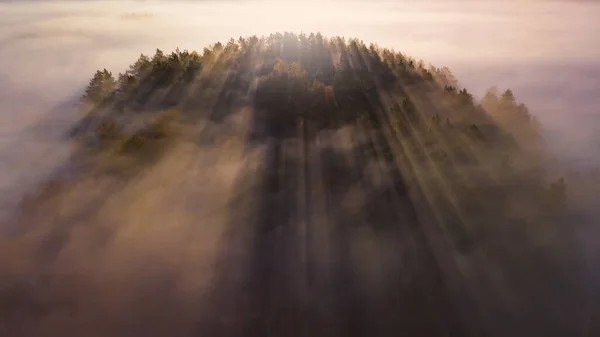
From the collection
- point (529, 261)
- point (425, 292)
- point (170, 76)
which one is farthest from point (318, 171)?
point (170, 76)

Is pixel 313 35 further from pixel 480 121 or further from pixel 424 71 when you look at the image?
pixel 480 121

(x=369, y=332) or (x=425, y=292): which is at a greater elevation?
(x=425, y=292)

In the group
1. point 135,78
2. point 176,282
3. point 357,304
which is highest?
point 135,78

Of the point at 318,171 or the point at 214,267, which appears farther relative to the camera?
the point at 318,171

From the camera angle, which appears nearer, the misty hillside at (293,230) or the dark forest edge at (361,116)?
the misty hillside at (293,230)

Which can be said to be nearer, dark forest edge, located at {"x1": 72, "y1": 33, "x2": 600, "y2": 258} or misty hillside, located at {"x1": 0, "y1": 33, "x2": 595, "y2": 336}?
misty hillside, located at {"x1": 0, "y1": 33, "x2": 595, "y2": 336}

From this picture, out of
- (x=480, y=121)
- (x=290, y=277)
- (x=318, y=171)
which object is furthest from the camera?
(x=480, y=121)

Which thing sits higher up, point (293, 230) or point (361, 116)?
point (361, 116)

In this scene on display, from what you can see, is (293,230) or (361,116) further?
(361,116)
